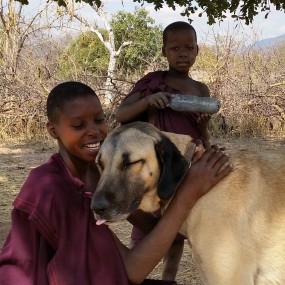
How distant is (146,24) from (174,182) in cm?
1626

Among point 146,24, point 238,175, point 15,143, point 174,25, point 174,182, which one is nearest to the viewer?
point 174,182

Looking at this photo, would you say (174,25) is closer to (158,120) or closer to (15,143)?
(158,120)

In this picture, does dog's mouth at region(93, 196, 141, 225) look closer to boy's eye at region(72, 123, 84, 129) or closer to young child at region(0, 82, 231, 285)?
young child at region(0, 82, 231, 285)

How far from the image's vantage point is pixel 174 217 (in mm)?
2299

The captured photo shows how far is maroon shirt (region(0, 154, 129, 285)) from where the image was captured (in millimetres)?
2021

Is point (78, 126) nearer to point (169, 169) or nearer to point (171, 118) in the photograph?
point (169, 169)

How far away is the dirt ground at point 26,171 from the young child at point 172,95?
3.10ft

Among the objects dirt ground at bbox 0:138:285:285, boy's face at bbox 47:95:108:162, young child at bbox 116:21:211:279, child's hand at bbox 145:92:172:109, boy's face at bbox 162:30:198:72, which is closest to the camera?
boy's face at bbox 47:95:108:162

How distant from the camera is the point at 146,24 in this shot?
18078 mm

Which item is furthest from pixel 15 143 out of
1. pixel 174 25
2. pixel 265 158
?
pixel 265 158

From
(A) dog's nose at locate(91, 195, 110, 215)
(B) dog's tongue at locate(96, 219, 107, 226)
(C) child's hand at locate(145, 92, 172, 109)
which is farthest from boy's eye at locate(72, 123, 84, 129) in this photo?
(C) child's hand at locate(145, 92, 172, 109)

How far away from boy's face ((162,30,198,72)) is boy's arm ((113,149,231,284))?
113 centimetres

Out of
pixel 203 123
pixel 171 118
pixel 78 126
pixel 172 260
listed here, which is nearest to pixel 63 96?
pixel 78 126

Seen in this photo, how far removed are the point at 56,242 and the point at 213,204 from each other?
755 mm
